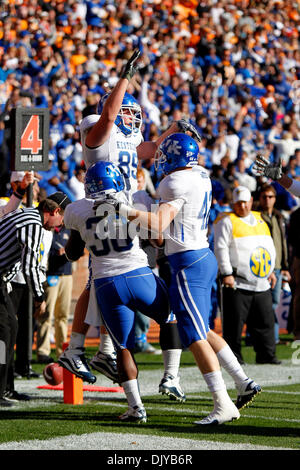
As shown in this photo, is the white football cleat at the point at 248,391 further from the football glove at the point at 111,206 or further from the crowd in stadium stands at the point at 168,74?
the crowd in stadium stands at the point at 168,74

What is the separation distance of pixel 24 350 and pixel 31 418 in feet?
7.65

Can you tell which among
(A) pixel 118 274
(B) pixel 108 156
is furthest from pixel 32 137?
(A) pixel 118 274

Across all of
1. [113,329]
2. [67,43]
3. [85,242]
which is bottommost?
[113,329]

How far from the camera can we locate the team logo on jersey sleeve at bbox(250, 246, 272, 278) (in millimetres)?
9133

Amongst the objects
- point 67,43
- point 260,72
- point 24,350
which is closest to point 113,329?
point 24,350

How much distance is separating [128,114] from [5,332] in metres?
1.82

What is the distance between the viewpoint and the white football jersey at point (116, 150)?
5969 mm

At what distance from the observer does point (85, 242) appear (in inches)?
228

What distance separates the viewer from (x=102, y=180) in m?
5.43

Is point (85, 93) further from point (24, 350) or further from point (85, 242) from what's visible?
point (85, 242)

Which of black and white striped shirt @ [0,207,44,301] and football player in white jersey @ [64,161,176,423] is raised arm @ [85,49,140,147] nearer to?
football player in white jersey @ [64,161,176,423]

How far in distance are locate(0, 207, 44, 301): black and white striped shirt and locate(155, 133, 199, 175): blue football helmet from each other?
1.02 metres

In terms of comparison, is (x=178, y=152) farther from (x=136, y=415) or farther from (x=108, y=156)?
(x=136, y=415)

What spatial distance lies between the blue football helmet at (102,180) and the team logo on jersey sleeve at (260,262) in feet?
12.7
